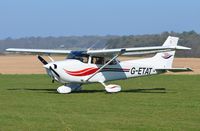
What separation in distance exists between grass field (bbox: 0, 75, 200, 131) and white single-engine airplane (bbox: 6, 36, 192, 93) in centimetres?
77

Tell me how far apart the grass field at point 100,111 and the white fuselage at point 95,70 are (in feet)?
2.48

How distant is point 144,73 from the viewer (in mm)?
22109

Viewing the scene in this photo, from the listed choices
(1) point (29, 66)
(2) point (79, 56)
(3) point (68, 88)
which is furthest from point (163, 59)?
(1) point (29, 66)

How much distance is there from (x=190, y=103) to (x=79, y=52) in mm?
5848

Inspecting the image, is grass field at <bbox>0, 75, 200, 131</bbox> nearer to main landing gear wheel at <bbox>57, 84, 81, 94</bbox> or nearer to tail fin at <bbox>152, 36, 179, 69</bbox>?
main landing gear wheel at <bbox>57, 84, 81, 94</bbox>

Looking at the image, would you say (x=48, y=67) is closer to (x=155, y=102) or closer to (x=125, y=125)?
(x=155, y=102)

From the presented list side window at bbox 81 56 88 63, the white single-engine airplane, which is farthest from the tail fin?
side window at bbox 81 56 88 63

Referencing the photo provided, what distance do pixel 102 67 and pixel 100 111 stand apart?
6.77 metres

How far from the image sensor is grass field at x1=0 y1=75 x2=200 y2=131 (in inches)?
455

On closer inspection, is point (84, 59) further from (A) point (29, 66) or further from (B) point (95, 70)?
(A) point (29, 66)

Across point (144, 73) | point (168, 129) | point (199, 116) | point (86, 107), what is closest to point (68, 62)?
point (144, 73)

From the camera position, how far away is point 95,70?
20.8 metres

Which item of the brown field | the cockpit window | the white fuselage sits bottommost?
the brown field

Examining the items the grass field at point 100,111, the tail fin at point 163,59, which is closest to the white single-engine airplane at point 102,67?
the tail fin at point 163,59
